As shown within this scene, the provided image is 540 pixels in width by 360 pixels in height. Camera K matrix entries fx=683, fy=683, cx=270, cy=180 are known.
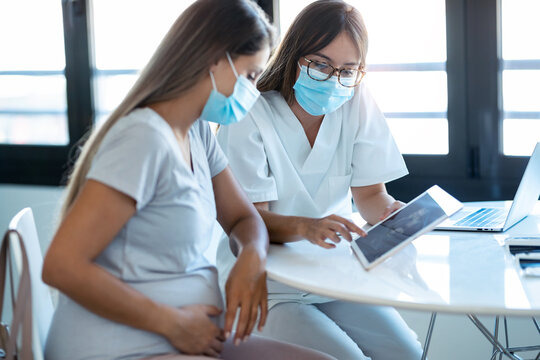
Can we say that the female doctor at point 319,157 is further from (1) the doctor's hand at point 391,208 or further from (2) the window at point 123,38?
(2) the window at point 123,38

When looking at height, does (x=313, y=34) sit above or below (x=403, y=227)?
above

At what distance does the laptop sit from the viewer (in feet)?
4.91

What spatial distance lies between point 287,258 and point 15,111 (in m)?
2.16

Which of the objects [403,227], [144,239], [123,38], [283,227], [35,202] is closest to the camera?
[144,239]

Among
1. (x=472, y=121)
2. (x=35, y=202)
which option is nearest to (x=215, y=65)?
(x=472, y=121)

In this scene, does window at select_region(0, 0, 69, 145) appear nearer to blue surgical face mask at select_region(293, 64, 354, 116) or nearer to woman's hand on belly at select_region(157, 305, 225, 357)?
blue surgical face mask at select_region(293, 64, 354, 116)

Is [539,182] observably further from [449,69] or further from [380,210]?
[449,69]

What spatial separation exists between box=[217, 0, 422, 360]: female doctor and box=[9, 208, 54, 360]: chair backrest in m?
0.50

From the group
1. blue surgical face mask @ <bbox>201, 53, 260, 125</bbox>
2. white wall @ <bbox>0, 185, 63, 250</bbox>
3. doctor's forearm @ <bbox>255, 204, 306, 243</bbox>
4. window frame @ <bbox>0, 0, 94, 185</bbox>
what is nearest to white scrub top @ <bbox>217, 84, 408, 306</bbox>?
doctor's forearm @ <bbox>255, 204, 306, 243</bbox>

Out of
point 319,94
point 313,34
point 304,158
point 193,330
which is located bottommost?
point 193,330

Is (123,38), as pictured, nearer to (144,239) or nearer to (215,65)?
(215,65)

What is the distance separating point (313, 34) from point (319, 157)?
31 cm

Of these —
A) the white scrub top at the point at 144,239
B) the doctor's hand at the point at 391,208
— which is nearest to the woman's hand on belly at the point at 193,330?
the white scrub top at the point at 144,239

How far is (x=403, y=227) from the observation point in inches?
53.5
